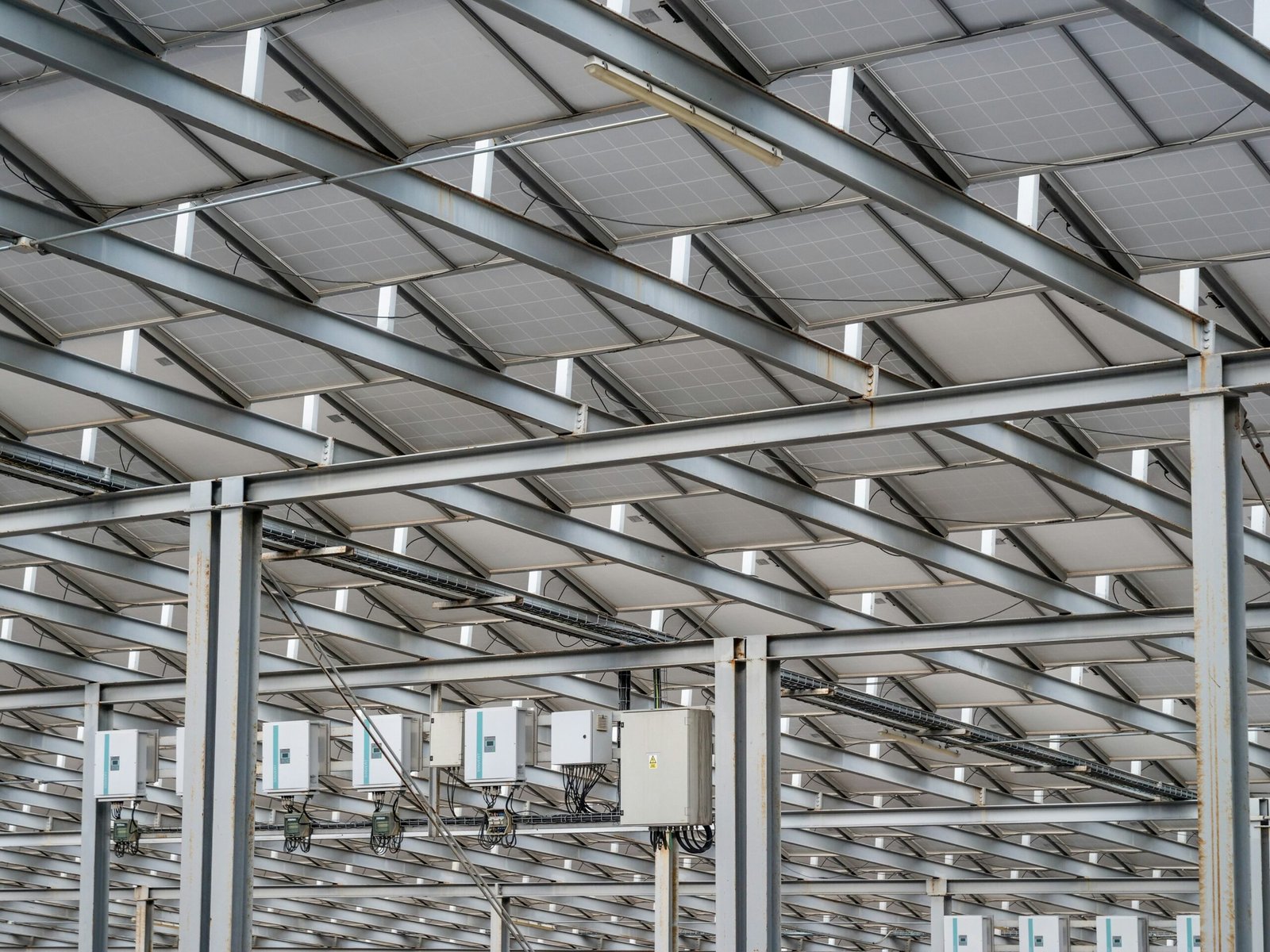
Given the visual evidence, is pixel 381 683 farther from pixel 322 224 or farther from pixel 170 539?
pixel 322 224

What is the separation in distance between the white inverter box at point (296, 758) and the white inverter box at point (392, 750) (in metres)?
0.57

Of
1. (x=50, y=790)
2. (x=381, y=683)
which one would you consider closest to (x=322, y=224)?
(x=381, y=683)

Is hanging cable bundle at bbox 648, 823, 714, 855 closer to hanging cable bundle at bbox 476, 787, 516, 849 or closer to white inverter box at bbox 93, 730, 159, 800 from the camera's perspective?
hanging cable bundle at bbox 476, 787, 516, 849

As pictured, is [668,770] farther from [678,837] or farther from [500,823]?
[500,823]

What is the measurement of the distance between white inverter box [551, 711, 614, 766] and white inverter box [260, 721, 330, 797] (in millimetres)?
3839

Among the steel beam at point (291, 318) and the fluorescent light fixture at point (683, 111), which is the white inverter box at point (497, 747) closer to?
the steel beam at point (291, 318)

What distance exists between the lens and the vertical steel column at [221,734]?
18.2 m

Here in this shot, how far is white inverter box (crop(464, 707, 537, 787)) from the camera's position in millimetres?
26344

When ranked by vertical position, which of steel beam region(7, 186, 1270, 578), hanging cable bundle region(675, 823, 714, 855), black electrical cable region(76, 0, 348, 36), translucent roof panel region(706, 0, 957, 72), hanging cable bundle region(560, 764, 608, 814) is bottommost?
hanging cable bundle region(675, 823, 714, 855)

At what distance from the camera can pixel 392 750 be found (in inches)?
1120

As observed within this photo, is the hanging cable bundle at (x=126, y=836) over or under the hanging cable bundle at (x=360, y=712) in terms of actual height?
under

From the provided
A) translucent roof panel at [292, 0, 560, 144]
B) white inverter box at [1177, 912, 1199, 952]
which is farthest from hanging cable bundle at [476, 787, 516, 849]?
white inverter box at [1177, 912, 1199, 952]

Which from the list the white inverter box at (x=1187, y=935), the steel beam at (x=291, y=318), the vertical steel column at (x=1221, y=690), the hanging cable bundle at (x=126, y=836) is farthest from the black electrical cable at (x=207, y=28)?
the white inverter box at (x=1187, y=935)

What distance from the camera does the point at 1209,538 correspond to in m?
14.4
